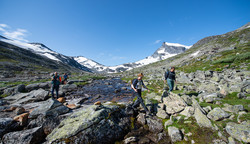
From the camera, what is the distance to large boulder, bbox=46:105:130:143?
19.2ft

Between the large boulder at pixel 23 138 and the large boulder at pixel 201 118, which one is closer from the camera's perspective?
the large boulder at pixel 23 138

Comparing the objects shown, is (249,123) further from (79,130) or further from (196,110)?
(79,130)

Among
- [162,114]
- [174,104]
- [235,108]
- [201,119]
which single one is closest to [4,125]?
[162,114]

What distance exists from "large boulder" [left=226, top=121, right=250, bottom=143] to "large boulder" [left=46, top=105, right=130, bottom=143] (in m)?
6.33

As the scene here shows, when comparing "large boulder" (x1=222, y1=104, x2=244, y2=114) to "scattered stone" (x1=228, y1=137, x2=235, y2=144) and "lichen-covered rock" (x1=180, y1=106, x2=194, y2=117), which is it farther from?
"scattered stone" (x1=228, y1=137, x2=235, y2=144)

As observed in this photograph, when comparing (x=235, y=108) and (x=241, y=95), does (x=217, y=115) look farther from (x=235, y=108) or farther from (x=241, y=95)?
(x=241, y=95)

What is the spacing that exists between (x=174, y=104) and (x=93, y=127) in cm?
736

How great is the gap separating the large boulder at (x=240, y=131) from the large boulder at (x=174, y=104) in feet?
10.1

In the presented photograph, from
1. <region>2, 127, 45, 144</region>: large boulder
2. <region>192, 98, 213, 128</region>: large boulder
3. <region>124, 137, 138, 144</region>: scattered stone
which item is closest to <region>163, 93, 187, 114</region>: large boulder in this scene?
<region>192, 98, 213, 128</region>: large boulder

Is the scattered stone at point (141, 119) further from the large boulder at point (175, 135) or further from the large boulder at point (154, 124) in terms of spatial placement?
the large boulder at point (175, 135)

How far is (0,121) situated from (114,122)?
24.1 ft

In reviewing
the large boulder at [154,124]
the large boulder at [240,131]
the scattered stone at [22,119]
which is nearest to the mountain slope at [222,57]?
the large boulder at [240,131]

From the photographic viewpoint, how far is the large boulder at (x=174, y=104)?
8.59m

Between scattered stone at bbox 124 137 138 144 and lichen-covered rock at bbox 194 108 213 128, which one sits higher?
lichen-covered rock at bbox 194 108 213 128
